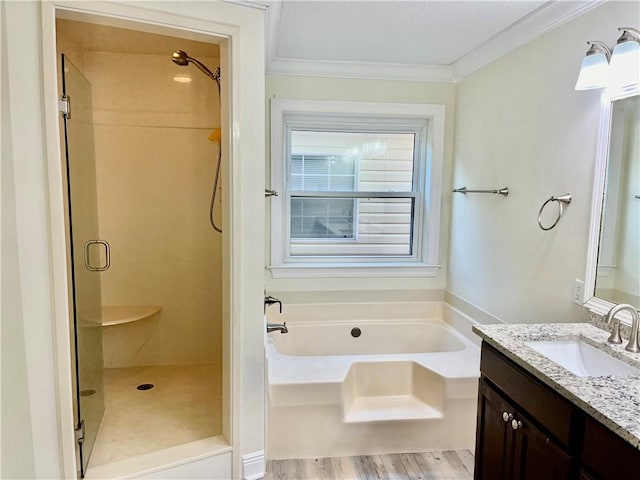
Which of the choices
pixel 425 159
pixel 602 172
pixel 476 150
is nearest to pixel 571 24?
pixel 602 172

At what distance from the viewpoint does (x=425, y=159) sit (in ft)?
10.8

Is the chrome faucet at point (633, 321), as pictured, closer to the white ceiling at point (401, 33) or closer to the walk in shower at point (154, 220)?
the white ceiling at point (401, 33)

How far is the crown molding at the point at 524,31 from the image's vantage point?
A: 6.36ft

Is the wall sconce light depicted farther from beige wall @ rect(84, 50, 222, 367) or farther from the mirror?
beige wall @ rect(84, 50, 222, 367)

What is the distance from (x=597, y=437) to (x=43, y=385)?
190cm

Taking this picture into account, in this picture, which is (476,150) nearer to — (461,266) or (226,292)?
(461,266)

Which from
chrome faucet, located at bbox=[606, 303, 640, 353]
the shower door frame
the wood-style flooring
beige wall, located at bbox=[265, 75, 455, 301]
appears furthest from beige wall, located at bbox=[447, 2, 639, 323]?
the shower door frame

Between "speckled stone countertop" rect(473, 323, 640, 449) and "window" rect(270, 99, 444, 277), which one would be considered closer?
"speckled stone countertop" rect(473, 323, 640, 449)

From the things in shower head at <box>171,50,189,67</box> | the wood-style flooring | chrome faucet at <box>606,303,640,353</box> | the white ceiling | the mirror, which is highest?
the white ceiling

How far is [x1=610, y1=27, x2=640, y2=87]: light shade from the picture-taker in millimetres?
1550

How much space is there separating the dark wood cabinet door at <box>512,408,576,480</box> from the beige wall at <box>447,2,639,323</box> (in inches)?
28.9

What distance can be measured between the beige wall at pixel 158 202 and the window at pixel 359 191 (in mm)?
567

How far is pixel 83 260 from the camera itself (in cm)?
208

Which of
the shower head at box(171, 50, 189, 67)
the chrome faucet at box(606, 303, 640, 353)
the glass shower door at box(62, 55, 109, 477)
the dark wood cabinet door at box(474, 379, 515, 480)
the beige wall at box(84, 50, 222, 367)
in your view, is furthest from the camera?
the beige wall at box(84, 50, 222, 367)
